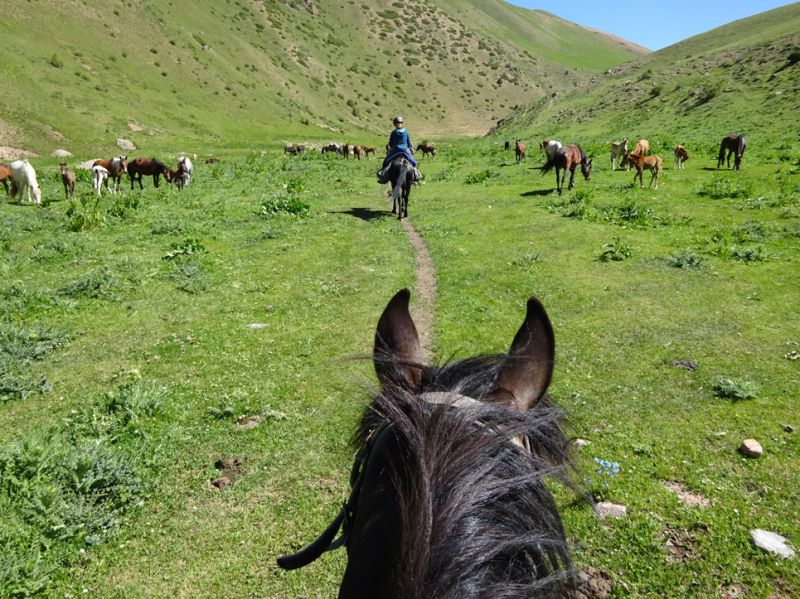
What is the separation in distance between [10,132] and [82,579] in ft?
118

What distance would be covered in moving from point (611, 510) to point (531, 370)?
259cm

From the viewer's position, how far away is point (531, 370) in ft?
6.78

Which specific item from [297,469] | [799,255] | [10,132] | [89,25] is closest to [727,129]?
[799,255]

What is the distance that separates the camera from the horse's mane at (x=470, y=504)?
1.29m

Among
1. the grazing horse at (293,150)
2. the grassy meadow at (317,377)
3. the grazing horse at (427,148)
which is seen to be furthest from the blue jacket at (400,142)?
the grazing horse at (427,148)

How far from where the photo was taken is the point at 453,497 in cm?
140

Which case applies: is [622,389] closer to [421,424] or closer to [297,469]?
[297,469]

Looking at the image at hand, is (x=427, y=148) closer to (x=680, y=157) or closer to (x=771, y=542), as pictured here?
(x=680, y=157)

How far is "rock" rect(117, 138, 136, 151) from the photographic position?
33188mm

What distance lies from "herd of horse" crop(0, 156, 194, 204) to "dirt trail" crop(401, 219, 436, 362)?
13857mm

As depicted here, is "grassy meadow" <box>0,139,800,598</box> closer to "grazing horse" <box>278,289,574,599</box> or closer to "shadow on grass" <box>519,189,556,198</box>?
"grazing horse" <box>278,289,574,599</box>

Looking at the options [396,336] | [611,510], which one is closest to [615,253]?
[611,510]

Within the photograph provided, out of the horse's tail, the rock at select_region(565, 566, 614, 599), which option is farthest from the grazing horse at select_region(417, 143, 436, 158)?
the rock at select_region(565, 566, 614, 599)

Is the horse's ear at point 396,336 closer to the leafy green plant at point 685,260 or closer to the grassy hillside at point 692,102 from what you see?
the leafy green plant at point 685,260
